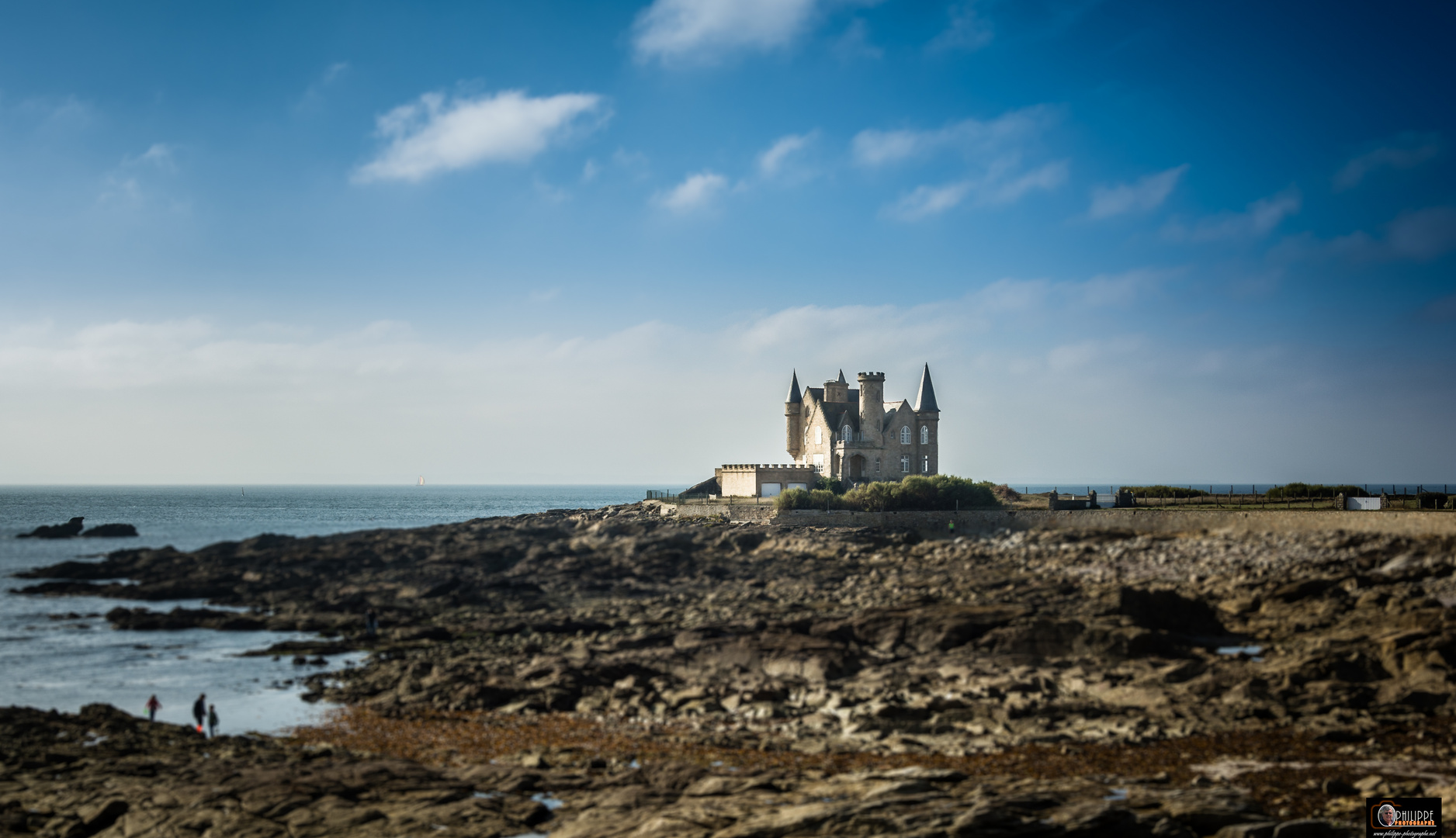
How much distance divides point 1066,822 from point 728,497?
5440 cm

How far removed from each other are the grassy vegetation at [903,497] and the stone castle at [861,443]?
978 cm

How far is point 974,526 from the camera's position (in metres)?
52.7

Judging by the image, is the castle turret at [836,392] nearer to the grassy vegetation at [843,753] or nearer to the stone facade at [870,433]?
the stone facade at [870,433]

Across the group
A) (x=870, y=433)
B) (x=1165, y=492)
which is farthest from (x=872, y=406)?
(x=1165, y=492)

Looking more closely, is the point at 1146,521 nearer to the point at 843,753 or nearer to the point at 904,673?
the point at 904,673

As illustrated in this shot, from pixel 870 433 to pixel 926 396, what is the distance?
637 cm

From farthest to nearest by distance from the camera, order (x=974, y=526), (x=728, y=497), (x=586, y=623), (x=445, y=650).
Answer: (x=728, y=497) < (x=974, y=526) < (x=586, y=623) < (x=445, y=650)

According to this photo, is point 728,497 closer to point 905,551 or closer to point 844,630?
point 905,551

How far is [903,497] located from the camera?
186 ft

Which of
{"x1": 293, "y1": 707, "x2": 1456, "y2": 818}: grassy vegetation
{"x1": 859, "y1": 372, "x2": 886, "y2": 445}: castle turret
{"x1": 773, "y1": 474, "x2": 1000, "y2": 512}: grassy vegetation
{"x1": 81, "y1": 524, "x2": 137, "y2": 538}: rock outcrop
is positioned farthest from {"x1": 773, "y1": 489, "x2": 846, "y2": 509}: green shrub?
{"x1": 81, "y1": 524, "x2": 137, "y2": 538}: rock outcrop

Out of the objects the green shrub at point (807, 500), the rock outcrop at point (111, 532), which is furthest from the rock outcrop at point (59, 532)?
the green shrub at point (807, 500)

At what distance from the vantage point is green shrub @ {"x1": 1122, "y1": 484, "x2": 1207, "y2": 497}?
58.9m

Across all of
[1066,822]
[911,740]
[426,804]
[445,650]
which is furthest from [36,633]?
[1066,822]

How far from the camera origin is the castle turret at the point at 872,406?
232ft
